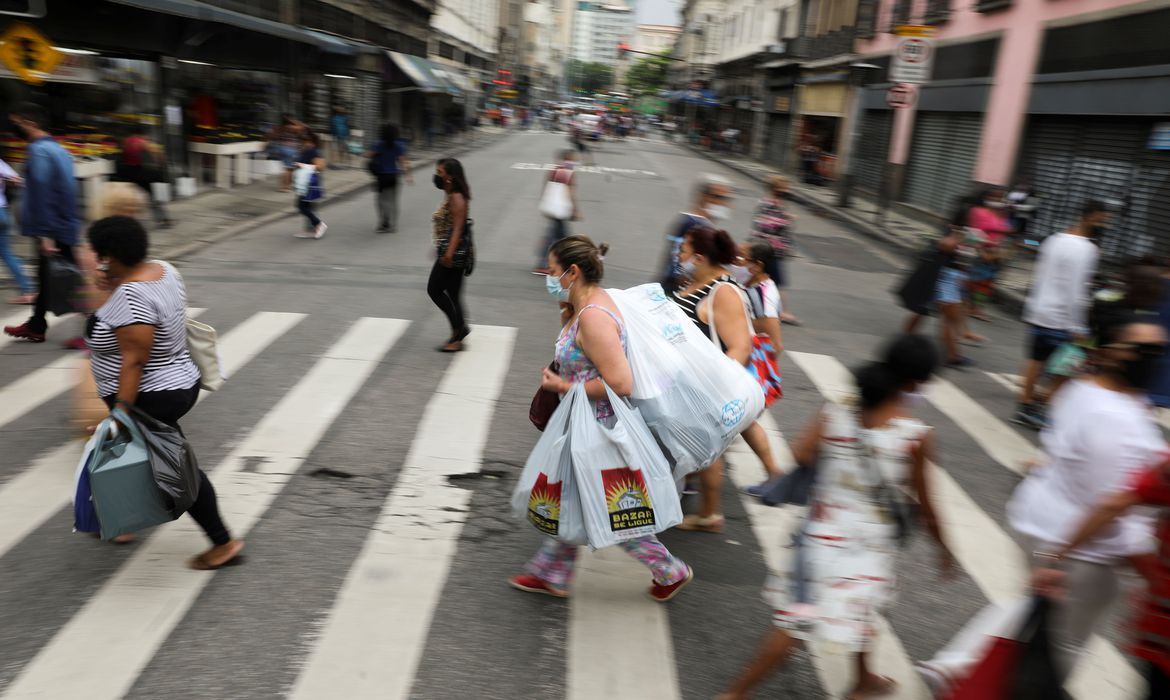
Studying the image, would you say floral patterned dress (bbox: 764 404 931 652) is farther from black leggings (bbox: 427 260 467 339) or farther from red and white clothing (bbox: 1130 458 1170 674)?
black leggings (bbox: 427 260 467 339)

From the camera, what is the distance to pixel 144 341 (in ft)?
12.4

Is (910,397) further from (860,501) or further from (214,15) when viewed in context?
(214,15)

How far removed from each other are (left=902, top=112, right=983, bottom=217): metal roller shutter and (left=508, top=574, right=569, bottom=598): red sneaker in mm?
17365

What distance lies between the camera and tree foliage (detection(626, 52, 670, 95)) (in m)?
112

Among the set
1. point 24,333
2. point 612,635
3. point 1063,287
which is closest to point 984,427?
point 1063,287

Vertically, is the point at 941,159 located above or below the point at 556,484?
above

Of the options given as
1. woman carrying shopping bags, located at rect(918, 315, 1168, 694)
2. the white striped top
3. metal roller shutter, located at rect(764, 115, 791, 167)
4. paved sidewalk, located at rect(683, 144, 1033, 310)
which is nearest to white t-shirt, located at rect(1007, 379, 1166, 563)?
woman carrying shopping bags, located at rect(918, 315, 1168, 694)

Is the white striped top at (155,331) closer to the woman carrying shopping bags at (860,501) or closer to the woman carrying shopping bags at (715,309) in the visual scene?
the woman carrying shopping bags at (715,309)

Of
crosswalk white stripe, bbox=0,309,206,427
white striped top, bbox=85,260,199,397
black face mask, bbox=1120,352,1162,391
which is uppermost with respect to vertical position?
black face mask, bbox=1120,352,1162,391

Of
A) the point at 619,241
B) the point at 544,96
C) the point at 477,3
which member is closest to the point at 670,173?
the point at 619,241

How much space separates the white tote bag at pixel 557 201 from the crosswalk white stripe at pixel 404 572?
4.93 metres

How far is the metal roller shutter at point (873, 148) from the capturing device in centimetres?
2483

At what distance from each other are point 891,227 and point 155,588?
18474 millimetres

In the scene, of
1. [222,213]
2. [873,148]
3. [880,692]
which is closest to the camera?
[880,692]
